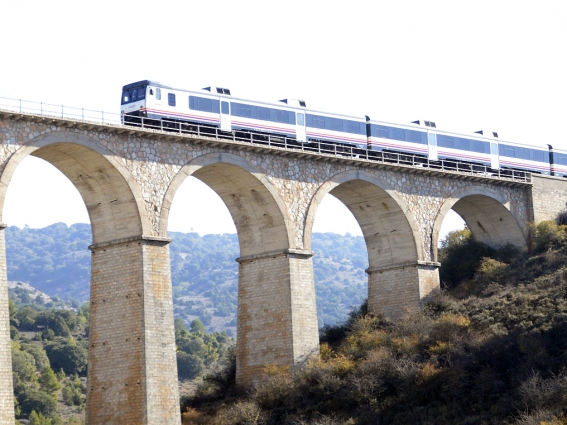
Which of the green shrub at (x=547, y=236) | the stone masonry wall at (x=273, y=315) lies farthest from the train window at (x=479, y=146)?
the stone masonry wall at (x=273, y=315)

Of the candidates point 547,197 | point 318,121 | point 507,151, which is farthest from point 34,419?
point 547,197

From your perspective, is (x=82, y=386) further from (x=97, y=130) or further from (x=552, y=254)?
(x=97, y=130)

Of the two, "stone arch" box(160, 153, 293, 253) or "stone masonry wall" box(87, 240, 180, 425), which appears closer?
"stone masonry wall" box(87, 240, 180, 425)

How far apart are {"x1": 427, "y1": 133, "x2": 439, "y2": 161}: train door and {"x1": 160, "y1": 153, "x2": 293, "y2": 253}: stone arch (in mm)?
13631

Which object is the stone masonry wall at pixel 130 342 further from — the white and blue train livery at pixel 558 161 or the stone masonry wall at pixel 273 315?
the white and blue train livery at pixel 558 161

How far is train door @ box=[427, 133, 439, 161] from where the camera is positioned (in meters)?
60.3

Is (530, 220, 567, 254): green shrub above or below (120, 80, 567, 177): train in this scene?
below

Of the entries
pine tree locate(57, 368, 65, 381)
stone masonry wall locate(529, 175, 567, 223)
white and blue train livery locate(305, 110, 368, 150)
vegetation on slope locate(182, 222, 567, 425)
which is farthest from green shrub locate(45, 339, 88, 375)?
white and blue train livery locate(305, 110, 368, 150)

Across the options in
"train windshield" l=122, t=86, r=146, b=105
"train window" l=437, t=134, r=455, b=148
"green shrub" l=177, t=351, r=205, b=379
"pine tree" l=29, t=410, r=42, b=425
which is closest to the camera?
"train windshield" l=122, t=86, r=146, b=105

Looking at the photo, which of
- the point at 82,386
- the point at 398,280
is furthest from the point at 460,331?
the point at 82,386

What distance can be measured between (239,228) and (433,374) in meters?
11.8

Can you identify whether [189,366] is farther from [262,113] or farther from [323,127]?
[262,113]

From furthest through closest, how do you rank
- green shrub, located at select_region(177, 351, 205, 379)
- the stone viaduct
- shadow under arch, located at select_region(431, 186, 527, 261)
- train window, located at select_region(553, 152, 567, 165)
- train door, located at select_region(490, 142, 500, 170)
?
green shrub, located at select_region(177, 351, 205, 379) < train window, located at select_region(553, 152, 567, 165) < train door, located at select_region(490, 142, 500, 170) < shadow under arch, located at select_region(431, 186, 527, 261) < the stone viaduct

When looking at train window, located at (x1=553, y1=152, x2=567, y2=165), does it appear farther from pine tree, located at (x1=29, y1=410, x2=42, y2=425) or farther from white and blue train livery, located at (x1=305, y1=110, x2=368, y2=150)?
pine tree, located at (x1=29, y1=410, x2=42, y2=425)
